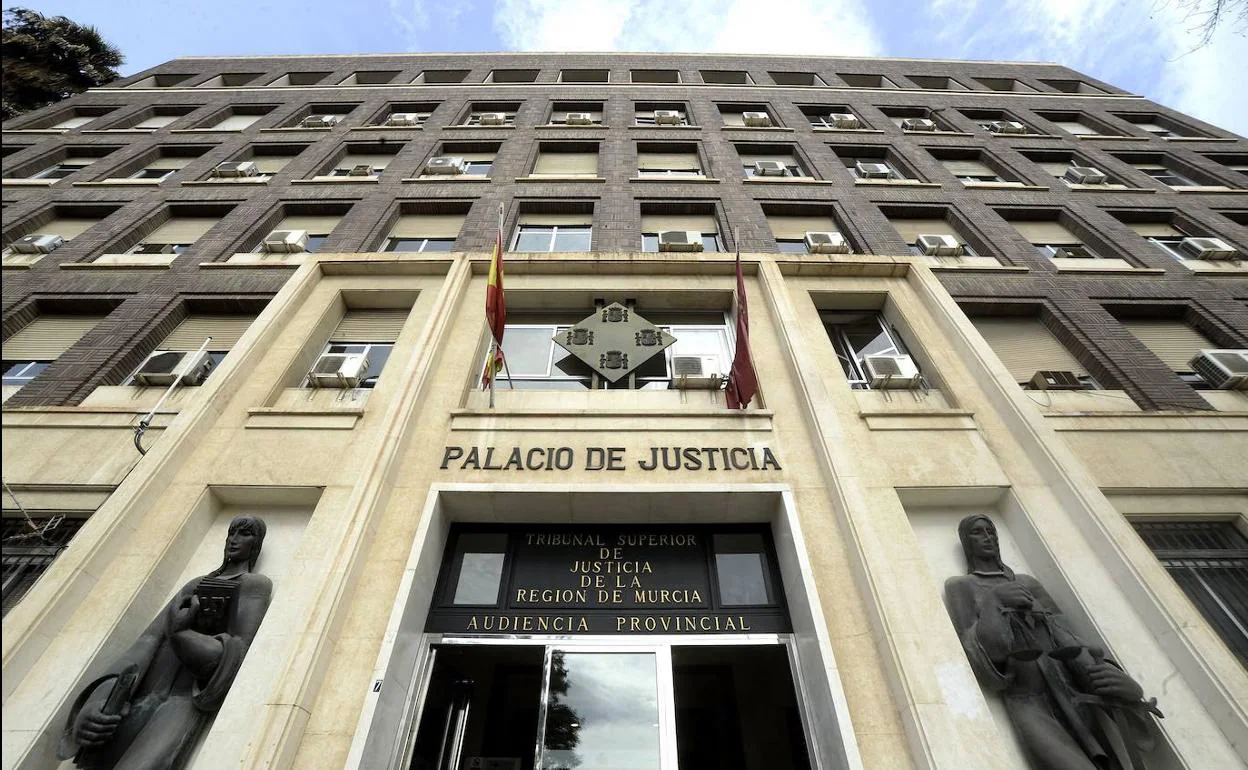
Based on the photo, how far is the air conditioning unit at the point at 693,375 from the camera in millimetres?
8922

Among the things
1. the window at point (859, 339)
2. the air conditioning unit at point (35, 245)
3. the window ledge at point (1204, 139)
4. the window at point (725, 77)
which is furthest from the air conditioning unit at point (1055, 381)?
the air conditioning unit at point (35, 245)

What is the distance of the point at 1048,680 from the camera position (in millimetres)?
5832

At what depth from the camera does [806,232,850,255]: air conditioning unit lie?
38.1 ft

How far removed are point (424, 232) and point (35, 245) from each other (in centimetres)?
776

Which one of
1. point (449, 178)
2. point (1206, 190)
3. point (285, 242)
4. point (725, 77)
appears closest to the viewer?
point (285, 242)

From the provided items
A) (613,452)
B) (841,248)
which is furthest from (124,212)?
(841,248)

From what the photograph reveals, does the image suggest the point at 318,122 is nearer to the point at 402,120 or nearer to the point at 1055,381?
the point at 402,120

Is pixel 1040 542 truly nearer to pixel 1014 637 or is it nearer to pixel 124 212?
pixel 1014 637

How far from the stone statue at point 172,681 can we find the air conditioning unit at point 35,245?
10.2m

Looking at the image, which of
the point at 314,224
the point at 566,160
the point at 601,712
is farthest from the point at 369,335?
the point at 566,160

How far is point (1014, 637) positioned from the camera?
5926 millimetres

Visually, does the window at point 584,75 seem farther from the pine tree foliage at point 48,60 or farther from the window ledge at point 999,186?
the pine tree foliage at point 48,60

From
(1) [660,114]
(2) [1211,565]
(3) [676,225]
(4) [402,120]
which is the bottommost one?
(2) [1211,565]

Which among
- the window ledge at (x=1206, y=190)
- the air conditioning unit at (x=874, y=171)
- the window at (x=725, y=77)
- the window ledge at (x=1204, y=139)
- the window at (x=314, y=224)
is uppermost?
the window at (x=725, y=77)
